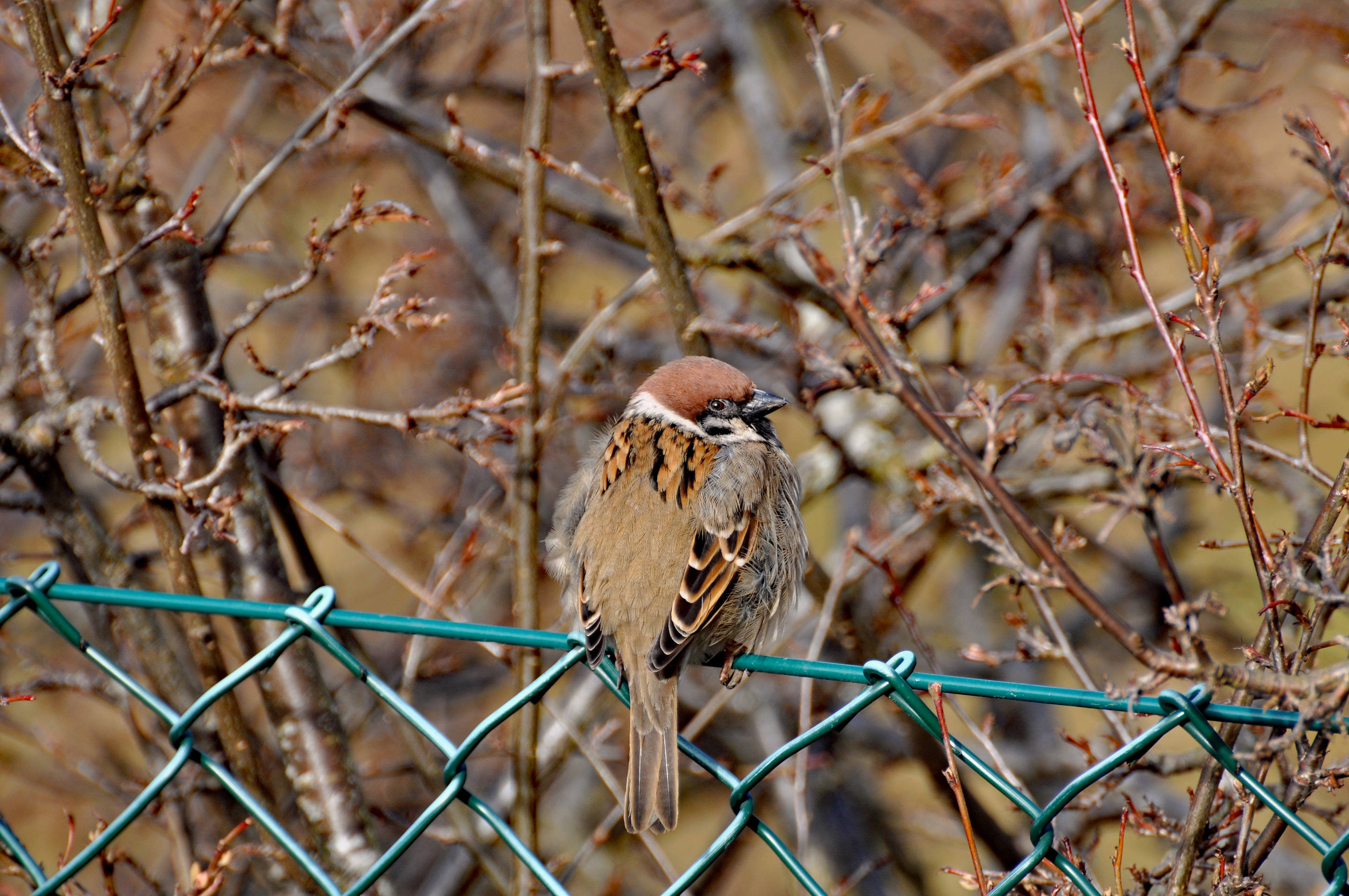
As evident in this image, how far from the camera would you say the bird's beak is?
9.87 ft

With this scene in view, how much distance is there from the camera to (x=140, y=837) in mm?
5027

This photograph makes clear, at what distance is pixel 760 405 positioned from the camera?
3.02m

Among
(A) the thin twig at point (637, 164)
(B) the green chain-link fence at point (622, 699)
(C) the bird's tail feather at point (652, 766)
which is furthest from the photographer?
(A) the thin twig at point (637, 164)

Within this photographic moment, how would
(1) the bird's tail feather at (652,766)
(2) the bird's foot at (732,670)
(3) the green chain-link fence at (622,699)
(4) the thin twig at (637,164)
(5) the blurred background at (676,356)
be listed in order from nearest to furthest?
(3) the green chain-link fence at (622,699) → (1) the bird's tail feather at (652,766) → (2) the bird's foot at (732,670) → (4) the thin twig at (637,164) → (5) the blurred background at (676,356)

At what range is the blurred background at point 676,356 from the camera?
2.54 m

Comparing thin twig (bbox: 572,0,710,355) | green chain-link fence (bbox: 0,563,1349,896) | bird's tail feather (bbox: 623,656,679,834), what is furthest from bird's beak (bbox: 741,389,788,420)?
green chain-link fence (bbox: 0,563,1349,896)

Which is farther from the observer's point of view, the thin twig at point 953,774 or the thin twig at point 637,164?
the thin twig at point 637,164

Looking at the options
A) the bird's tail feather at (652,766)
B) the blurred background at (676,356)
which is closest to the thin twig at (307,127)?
the blurred background at (676,356)

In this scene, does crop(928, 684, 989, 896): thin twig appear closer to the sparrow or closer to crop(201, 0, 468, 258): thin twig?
the sparrow

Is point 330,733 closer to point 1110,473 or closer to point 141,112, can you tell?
point 141,112

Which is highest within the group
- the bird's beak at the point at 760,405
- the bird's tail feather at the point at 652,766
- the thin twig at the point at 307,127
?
the thin twig at the point at 307,127

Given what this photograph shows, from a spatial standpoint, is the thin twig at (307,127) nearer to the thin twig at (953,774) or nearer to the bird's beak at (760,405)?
the bird's beak at (760,405)

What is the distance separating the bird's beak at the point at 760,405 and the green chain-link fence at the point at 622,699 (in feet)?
3.46

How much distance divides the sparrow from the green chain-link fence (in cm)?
22
